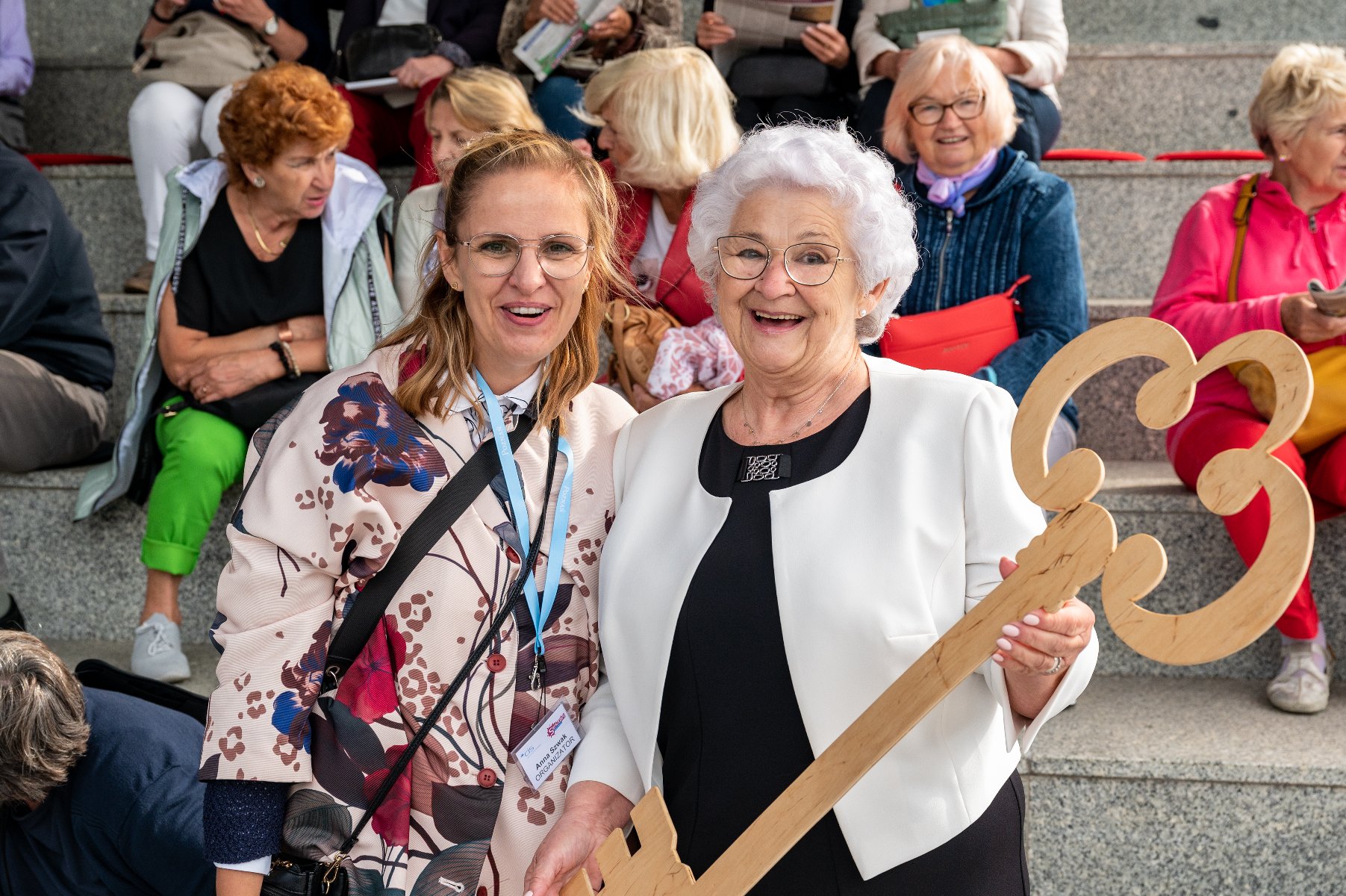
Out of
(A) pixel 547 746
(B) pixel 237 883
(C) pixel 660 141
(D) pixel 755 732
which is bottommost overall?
(B) pixel 237 883

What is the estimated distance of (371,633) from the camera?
1.41m

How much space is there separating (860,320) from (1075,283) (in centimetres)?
138

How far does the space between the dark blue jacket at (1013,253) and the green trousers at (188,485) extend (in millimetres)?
1648

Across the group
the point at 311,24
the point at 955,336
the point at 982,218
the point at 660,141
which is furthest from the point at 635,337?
the point at 311,24

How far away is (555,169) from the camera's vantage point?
1.49 metres

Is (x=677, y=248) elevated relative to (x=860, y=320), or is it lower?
lower

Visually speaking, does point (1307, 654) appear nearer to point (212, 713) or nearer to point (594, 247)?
point (594, 247)

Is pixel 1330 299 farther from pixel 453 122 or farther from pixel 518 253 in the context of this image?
pixel 453 122

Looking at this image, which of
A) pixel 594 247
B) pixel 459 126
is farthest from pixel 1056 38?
pixel 594 247

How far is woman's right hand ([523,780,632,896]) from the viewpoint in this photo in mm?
1350

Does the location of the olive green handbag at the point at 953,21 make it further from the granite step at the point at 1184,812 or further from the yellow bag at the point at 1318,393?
the granite step at the point at 1184,812

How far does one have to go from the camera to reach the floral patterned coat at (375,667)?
1.38 meters

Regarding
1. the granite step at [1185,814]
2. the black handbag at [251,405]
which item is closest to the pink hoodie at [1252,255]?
the granite step at [1185,814]

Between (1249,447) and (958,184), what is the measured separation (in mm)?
901
